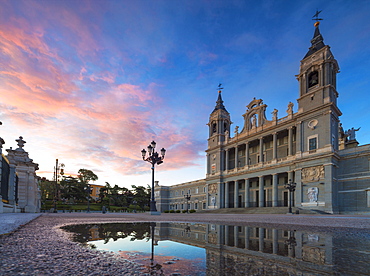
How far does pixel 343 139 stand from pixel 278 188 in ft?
72.2

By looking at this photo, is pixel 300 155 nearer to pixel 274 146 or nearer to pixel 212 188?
pixel 274 146

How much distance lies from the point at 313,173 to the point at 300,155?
10.5 ft

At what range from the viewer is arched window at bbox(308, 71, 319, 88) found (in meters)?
34.4

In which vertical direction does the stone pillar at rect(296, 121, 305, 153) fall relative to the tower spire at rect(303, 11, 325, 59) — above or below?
below

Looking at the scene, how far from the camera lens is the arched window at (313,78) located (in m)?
34.4

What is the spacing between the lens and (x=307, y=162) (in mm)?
32312

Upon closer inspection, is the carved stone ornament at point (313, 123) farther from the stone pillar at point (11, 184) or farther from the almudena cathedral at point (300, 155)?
the stone pillar at point (11, 184)

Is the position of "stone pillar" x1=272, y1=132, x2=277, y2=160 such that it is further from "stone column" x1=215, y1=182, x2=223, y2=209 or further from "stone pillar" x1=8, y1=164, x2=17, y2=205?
"stone pillar" x1=8, y1=164, x2=17, y2=205

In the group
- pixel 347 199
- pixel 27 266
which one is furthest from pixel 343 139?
pixel 27 266

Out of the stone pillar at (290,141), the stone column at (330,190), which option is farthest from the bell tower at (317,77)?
the stone column at (330,190)

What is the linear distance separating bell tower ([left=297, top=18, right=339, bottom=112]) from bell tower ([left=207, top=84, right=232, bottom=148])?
18705mm

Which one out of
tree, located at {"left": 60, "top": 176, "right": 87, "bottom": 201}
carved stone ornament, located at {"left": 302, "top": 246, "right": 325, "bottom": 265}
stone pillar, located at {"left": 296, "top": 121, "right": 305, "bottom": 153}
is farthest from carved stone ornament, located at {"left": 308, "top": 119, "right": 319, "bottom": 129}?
tree, located at {"left": 60, "top": 176, "right": 87, "bottom": 201}

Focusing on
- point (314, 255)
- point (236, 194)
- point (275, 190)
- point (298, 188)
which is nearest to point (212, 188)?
point (236, 194)

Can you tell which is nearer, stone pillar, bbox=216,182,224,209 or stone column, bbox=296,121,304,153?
stone column, bbox=296,121,304,153
